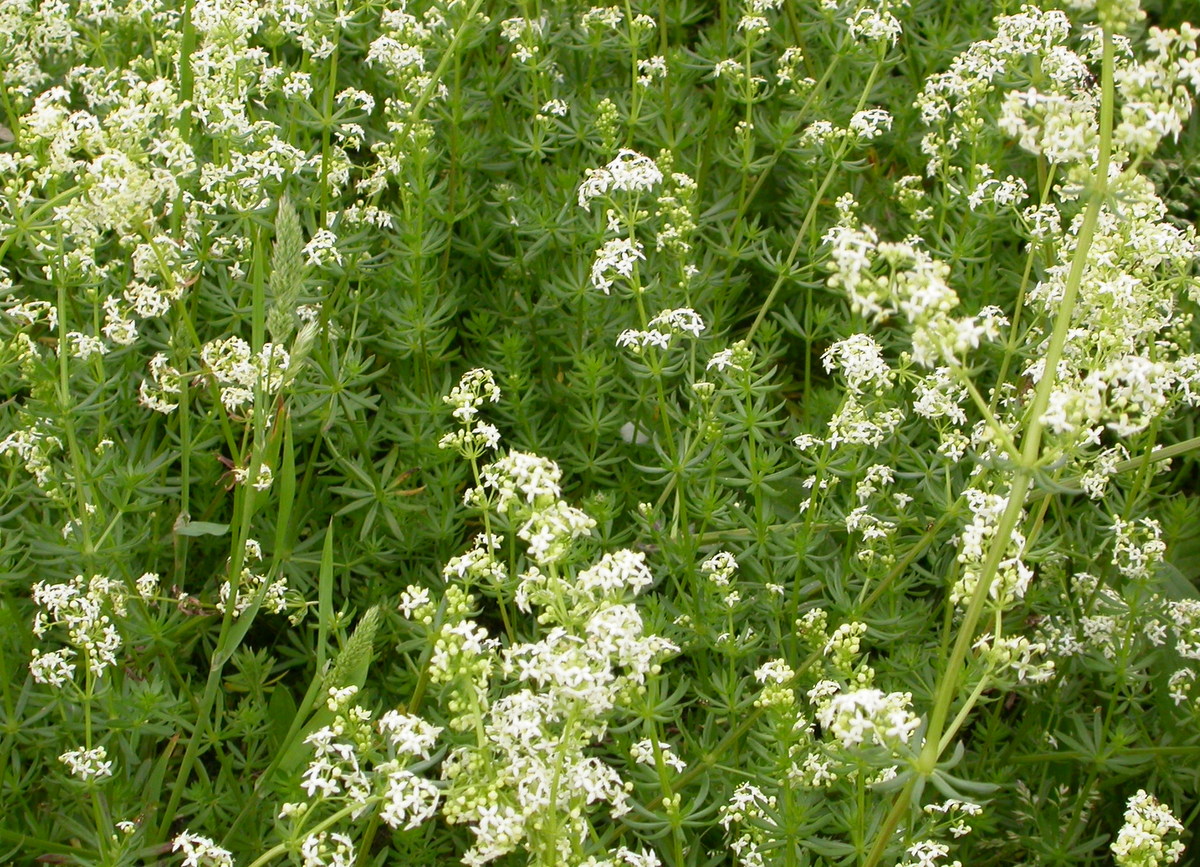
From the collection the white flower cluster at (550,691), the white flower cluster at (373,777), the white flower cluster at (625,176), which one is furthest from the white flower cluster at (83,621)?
the white flower cluster at (625,176)

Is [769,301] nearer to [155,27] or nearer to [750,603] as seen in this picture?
[750,603]

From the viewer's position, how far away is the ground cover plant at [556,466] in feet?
9.02

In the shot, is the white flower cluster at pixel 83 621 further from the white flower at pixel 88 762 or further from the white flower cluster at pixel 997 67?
the white flower cluster at pixel 997 67

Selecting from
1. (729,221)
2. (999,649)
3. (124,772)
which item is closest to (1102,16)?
(999,649)

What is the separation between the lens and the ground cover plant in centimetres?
275

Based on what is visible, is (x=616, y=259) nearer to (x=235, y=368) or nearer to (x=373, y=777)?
(x=235, y=368)

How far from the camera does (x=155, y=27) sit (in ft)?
13.8

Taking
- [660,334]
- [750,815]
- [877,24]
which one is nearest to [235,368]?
[660,334]

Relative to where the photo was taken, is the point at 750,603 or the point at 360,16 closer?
the point at 750,603

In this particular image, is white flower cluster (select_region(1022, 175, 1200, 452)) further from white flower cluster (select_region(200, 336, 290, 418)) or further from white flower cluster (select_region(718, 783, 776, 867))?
white flower cluster (select_region(200, 336, 290, 418))

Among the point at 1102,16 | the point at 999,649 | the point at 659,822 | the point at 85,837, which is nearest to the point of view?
the point at 1102,16

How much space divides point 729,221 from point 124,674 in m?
2.56

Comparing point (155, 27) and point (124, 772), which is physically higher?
point (155, 27)

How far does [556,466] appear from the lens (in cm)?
245
